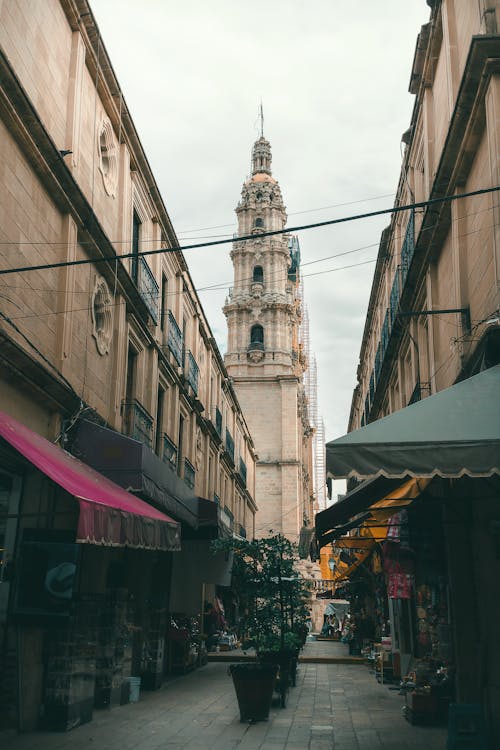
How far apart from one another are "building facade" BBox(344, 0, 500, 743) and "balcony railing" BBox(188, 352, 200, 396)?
31.2 feet

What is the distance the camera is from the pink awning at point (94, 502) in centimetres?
882

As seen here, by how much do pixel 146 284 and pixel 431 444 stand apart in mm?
12221

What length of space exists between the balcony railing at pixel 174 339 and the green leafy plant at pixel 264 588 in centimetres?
801

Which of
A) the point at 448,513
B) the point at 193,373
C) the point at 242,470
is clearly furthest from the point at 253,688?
the point at 242,470

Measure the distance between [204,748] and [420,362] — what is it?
9647 millimetres

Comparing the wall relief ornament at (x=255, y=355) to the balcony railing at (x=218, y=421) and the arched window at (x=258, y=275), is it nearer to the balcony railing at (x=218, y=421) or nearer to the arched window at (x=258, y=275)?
the arched window at (x=258, y=275)

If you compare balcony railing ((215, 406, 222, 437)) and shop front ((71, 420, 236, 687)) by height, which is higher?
balcony railing ((215, 406, 222, 437))

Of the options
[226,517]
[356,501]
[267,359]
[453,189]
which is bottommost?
[356,501]

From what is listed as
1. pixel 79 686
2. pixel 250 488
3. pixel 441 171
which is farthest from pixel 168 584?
pixel 250 488

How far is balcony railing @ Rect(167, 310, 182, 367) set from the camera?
72.7 ft

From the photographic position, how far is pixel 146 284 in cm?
1919

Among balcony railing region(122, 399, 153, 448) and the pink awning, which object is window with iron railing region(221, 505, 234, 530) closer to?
balcony railing region(122, 399, 153, 448)

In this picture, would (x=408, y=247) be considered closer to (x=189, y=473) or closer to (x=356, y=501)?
(x=356, y=501)

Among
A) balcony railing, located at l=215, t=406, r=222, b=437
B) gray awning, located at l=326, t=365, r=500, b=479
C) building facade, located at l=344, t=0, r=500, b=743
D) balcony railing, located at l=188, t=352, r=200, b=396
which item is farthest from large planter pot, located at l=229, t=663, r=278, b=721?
balcony railing, located at l=215, t=406, r=222, b=437
